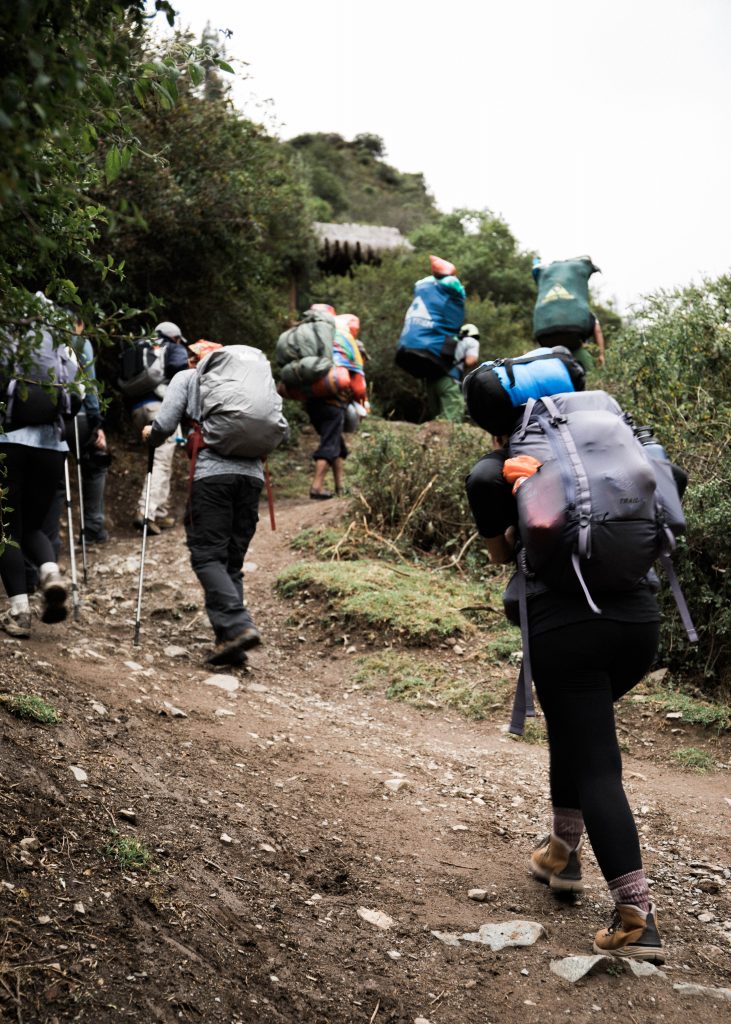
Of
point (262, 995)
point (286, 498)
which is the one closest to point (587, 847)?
point (262, 995)

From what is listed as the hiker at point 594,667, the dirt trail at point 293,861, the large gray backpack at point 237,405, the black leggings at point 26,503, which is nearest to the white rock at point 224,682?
the dirt trail at point 293,861

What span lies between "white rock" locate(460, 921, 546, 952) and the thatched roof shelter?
16.7 meters

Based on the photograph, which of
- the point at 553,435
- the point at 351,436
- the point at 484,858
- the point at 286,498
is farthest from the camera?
the point at 351,436

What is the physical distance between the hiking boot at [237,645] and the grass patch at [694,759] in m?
2.50

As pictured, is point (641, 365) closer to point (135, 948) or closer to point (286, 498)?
point (286, 498)

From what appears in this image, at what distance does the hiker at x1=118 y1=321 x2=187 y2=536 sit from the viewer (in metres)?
9.08

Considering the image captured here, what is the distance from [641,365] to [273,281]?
850cm

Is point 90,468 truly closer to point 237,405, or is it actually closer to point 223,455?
point 223,455

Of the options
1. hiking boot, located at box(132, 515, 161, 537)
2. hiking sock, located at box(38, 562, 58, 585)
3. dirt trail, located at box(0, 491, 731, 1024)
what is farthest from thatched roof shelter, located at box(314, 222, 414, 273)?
dirt trail, located at box(0, 491, 731, 1024)

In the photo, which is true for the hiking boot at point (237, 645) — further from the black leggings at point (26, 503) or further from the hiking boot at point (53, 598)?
the black leggings at point (26, 503)

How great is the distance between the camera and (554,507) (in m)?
2.75

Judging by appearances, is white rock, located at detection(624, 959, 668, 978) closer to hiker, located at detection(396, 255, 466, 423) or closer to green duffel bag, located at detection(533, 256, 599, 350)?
green duffel bag, located at detection(533, 256, 599, 350)

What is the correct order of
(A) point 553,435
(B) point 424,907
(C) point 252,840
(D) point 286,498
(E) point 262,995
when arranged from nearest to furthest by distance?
(E) point 262,995 < (A) point 553,435 < (B) point 424,907 < (C) point 252,840 < (D) point 286,498

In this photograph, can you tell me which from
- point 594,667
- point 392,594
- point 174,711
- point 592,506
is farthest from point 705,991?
point 392,594
